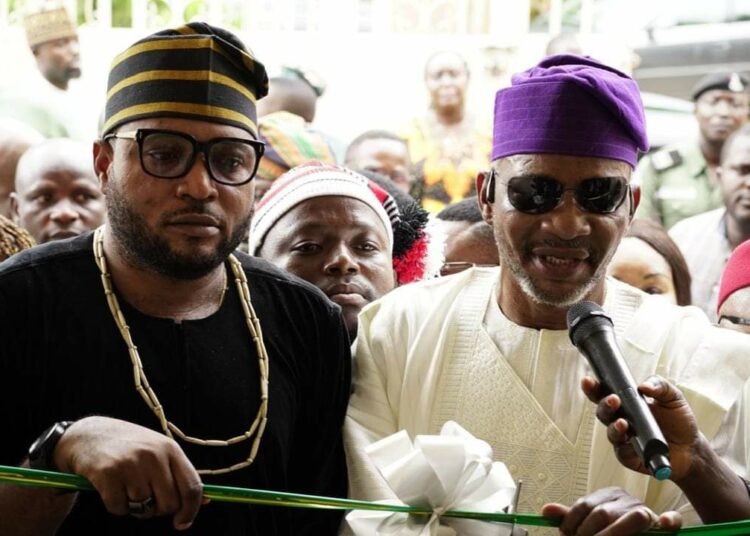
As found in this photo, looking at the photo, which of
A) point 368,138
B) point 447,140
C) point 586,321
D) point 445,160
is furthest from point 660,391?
point 447,140

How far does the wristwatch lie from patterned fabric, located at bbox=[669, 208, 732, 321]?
5.37 metres

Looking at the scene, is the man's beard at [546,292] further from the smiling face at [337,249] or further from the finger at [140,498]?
the finger at [140,498]

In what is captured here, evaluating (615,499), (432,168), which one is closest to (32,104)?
(432,168)

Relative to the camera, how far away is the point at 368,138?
8.95 metres

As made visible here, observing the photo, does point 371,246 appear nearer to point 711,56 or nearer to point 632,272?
point 632,272

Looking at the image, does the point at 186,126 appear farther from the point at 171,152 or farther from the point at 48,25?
the point at 48,25

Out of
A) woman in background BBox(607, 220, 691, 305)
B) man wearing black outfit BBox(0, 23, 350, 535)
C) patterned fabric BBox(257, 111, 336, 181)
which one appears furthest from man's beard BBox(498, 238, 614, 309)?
woman in background BBox(607, 220, 691, 305)

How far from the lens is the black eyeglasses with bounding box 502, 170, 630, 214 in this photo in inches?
139

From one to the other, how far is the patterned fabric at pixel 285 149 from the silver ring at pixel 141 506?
3.20m

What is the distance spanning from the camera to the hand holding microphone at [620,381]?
2.52 metres

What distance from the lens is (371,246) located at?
14.5 ft

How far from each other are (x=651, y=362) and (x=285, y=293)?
1026 millimetres

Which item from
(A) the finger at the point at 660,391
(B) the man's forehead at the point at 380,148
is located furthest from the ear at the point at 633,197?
(B) the man's forehead at the point at 380,148

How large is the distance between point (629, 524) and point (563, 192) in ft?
3.36
